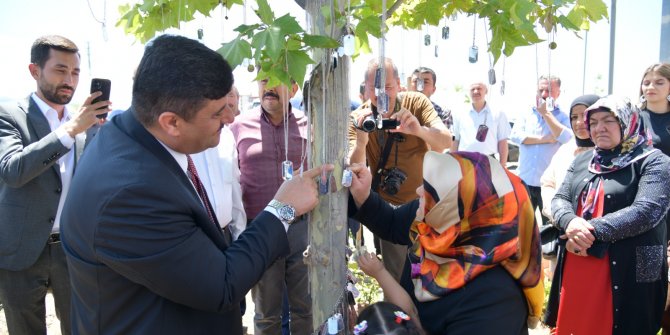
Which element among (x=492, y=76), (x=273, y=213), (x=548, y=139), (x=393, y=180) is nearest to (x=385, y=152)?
(x=393, y=180)

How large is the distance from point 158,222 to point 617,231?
7.69 ft

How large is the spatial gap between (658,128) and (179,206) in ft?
11.9

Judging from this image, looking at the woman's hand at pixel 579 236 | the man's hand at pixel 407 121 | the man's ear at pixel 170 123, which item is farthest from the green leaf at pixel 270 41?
the woman's hand at pixel 579 236

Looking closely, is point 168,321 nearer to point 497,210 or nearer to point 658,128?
point 497,210

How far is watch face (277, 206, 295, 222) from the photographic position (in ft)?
5.03

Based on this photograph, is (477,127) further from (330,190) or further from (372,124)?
(330,190)

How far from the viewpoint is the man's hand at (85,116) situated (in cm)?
241

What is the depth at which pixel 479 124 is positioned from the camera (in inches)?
225

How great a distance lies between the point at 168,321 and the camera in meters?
1.38

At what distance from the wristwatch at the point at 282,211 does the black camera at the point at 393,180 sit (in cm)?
194

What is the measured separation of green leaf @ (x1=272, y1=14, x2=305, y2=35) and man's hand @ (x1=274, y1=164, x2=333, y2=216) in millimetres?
526

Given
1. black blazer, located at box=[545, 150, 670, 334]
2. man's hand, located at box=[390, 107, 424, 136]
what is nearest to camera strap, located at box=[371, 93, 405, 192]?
man's hand, located at box=[390, 107, 424, 136]

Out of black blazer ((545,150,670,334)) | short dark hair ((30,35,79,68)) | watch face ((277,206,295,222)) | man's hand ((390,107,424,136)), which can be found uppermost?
short dark hair ((30,35,79,68))

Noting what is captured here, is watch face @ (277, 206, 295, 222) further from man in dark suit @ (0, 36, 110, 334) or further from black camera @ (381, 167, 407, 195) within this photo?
black camera @ (381, 167, 407, 195)
